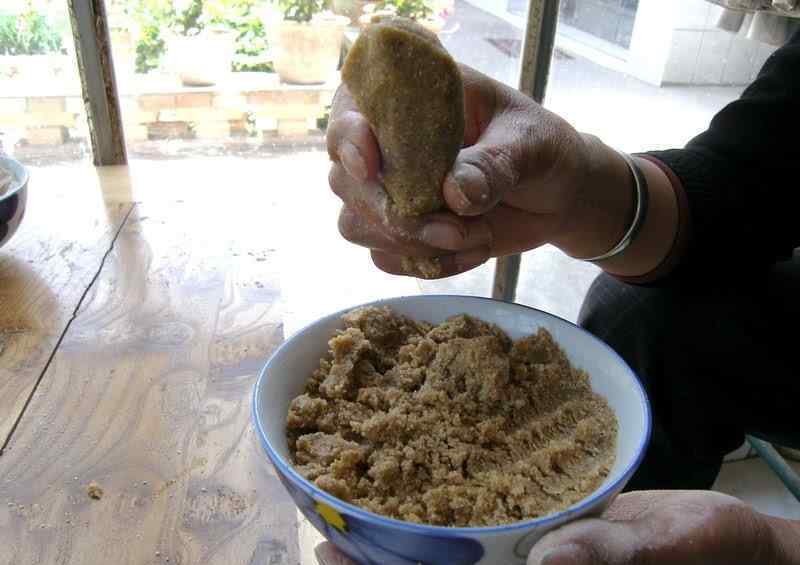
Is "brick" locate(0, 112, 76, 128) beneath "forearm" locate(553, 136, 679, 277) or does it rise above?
beneath

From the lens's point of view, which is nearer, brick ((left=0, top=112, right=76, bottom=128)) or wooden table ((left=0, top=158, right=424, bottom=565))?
wooden table ((left=0, top=158, right=424, bottom=565))

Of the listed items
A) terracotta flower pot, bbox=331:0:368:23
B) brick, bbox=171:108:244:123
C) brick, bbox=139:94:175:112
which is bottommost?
brick, bbox=171:108:244:123

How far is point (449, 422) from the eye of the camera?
1.88 feet

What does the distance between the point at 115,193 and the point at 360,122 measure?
0.96m

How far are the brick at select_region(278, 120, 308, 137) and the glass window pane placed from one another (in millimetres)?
485

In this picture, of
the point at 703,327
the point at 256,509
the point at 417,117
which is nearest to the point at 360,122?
the point at 417,117

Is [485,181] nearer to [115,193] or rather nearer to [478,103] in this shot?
[478,103]

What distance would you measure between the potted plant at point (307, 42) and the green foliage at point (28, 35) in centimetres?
53

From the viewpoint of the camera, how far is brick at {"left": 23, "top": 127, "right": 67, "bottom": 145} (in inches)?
65.4

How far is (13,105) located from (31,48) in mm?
167

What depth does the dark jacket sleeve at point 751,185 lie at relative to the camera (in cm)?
84

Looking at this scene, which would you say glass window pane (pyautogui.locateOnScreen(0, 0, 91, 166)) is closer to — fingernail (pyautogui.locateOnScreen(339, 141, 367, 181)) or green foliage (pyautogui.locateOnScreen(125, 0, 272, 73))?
green foliage (pyautogui.locateOnScreen(125, 0, 272, 73))

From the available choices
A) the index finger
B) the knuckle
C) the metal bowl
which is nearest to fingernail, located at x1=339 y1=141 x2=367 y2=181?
the index finger

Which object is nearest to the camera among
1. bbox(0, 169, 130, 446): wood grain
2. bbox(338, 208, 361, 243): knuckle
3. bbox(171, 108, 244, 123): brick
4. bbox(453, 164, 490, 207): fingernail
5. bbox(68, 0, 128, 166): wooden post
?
Answer: bbox(453, 164, 490, 207): fingernail
